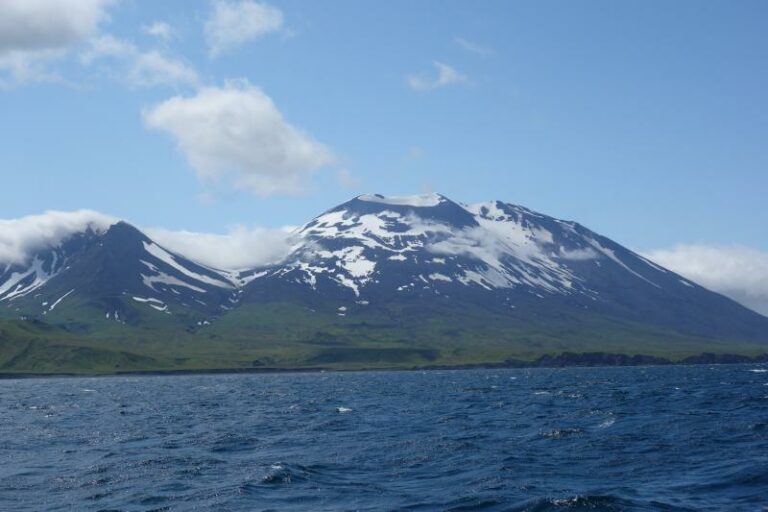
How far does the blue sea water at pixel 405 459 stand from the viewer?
47.4m

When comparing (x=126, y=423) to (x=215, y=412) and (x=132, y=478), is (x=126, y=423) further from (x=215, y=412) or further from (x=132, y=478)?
(x=132, y=478)

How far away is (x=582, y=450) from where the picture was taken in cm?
6362

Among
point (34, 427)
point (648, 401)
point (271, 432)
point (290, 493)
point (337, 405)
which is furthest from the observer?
point (337, 405)

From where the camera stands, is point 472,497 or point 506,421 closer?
point 472,497

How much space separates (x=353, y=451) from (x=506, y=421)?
2465 cm

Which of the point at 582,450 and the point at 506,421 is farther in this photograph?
the point at 506,421

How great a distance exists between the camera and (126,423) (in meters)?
97.9

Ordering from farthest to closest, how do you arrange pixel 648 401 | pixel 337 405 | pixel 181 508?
pixel 337 405 < pixel 648 401 < pixel 181 508

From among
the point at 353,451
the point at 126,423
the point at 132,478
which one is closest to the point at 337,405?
the point at 126,423

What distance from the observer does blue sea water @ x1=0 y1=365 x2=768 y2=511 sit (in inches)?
1865

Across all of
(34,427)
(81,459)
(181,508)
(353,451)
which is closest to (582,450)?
(353,451)

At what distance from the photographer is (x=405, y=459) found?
2450 inches

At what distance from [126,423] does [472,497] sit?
60.4 meters

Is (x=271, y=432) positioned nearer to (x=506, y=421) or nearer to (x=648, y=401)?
(x=506, y=421)
